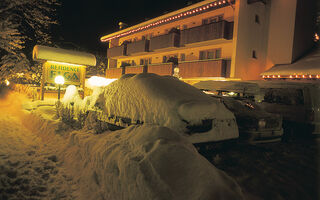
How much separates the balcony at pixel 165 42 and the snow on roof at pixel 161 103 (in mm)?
13123

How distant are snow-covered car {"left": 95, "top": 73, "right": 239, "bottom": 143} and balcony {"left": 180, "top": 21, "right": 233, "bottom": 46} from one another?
35.1 feet

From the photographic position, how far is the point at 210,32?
579 inches

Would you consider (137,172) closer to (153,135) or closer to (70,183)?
(153,135)

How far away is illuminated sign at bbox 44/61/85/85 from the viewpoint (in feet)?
38.6

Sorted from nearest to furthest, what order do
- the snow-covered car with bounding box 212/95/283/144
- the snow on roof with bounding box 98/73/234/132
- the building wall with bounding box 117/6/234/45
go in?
1. the snow on roof with bounding box 98/73/234/132
2. the snow-covered car with bounding box 212/95/283/144
3. the building wall with bounding box 117/6/234/45

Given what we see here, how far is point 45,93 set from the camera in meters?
12.1

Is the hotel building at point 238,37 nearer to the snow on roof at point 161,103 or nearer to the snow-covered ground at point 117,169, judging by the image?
the snow on roof at point 161,103

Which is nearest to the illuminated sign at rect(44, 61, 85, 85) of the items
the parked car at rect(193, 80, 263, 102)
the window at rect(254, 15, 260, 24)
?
the parked car at rect(193, 80, 263, 102)

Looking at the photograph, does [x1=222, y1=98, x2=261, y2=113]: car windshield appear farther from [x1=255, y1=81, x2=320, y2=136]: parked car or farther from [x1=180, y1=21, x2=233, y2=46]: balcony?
[x1=180, y1=21, x2=233, y2=46]: balcony

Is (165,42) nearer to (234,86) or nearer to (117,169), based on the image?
(234,86)

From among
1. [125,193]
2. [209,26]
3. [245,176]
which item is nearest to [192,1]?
[209,26]

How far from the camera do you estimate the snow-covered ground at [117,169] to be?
238cm

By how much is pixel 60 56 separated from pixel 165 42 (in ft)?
30.2

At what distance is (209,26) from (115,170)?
13.9 m
